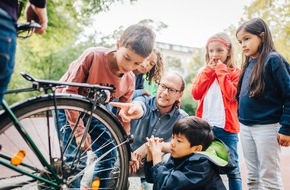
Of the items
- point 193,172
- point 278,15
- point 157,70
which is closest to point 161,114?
point 193,172

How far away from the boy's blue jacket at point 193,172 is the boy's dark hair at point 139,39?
754 millimetres

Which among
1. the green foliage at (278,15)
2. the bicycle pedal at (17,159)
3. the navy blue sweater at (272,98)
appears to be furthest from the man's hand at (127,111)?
the green foliage at (278,15)

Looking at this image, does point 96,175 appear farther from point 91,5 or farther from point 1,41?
point 91,5

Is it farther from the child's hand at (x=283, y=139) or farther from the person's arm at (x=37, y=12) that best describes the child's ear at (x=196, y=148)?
the person's arm at (x=37, y=12)

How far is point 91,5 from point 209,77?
7.89m

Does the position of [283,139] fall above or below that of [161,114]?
below

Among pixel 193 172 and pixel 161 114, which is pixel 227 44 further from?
pixel 193 172

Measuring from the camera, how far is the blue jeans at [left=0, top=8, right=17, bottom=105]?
1.16 meters

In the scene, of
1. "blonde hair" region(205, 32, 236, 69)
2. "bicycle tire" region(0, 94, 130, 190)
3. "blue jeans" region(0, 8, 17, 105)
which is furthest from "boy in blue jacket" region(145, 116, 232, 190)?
"blue jeans" region(0, 8, 17, 105)

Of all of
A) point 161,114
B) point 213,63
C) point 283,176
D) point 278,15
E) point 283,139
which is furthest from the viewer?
point 278,15

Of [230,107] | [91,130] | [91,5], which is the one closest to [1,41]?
[91,130]

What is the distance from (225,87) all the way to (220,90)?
0.26ft

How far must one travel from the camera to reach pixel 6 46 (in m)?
1.17

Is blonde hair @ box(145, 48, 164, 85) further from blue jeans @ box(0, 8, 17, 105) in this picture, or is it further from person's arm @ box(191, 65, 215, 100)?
blue jeans @ box(0, 8, 17, 105)
